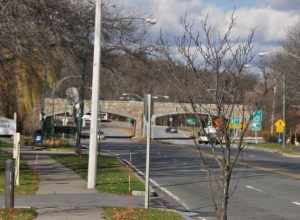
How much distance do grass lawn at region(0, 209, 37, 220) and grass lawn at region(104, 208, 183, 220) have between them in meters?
1.48

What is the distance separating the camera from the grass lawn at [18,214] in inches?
588

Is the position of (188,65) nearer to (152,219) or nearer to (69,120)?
(152,219)

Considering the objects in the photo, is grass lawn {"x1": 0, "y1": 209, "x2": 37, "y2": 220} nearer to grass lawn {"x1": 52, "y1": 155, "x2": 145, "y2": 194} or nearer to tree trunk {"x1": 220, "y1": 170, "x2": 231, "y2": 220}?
tree trunk {"x1": 220, "y1": 170, "x2": 231, "y2": 220}

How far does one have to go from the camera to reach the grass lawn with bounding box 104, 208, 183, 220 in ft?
51.3

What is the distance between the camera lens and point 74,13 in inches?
1067

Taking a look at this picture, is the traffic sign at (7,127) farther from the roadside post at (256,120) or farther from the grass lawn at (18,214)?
the grass lawn at (18,214)

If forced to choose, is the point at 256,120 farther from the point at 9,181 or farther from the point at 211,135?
the point at 211,135

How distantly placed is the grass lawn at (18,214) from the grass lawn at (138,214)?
1.48 meters

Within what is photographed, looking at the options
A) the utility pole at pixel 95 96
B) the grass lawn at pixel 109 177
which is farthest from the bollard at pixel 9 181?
the utility pole at pixel 95 96

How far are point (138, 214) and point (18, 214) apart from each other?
2.45 meters

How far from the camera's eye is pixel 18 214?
50.9ft

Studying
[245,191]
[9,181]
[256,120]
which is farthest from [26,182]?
[9,181]

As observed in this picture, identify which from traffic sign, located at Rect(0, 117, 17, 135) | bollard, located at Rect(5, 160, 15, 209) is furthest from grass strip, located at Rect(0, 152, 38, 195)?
bollard, located at Rect(5, 160, 15, 209)

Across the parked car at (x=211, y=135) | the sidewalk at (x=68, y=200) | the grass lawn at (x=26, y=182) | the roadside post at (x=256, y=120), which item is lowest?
the sidewalk at (x=68, y=200)
